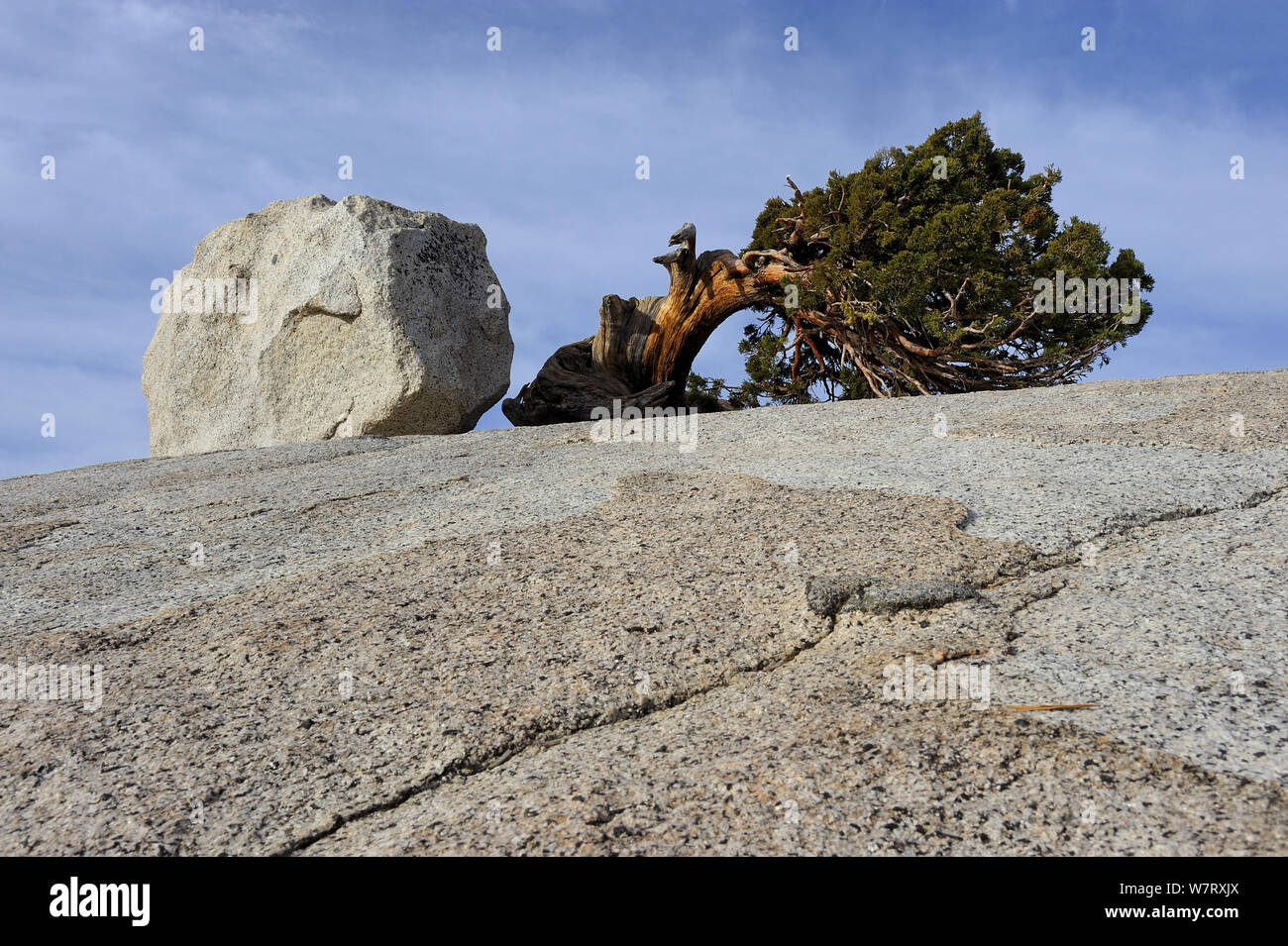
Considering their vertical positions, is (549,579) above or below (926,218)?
below

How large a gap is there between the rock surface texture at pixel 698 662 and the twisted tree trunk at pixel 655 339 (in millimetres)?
7508

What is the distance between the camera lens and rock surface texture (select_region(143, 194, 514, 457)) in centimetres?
1008

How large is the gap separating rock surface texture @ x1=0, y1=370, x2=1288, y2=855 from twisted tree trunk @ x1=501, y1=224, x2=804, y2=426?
751 cm

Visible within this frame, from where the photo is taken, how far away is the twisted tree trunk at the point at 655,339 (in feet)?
42.8

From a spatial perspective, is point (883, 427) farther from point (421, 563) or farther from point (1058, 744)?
point (1058, 744)

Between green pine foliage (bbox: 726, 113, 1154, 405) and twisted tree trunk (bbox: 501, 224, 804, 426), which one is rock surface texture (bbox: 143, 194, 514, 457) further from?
green pine foliage (bbox: 726, 113, 1154, 405)

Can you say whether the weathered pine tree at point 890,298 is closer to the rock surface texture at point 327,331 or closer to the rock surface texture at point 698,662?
Result: the rock surface texture at point 327,331

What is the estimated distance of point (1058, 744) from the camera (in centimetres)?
247

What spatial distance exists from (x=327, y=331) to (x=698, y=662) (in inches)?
328

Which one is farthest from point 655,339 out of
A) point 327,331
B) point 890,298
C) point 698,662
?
point 698,662

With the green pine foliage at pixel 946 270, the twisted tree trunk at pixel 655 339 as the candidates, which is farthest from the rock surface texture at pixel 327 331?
the green pine foliage at pixel 946 270
